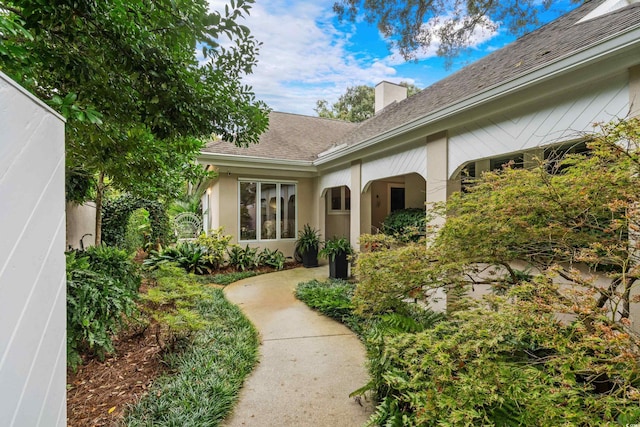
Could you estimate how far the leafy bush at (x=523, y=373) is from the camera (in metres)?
1.61

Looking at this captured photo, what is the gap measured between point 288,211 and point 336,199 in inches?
89.8

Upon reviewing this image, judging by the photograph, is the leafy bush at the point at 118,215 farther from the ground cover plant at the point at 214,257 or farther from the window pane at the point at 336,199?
the window pane at the point at 336,199

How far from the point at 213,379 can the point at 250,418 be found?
61 cm

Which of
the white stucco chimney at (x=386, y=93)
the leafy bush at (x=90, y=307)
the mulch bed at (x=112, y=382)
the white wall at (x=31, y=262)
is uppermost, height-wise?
the white stucco chimney at (x=386, y=93)

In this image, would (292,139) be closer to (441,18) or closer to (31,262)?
(441,18)

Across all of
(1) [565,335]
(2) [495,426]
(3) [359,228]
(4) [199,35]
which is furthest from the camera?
(3) [359,228]

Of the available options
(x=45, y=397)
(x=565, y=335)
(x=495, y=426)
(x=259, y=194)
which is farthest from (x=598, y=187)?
→ (x=259, y=194)

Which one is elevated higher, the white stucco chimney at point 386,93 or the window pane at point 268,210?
the white stucco chimney at point 386,93

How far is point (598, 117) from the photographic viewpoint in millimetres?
3197

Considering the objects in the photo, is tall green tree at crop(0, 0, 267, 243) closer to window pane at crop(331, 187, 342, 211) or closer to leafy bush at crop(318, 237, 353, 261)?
leafy bush at crop(318, 237, 353, 261)

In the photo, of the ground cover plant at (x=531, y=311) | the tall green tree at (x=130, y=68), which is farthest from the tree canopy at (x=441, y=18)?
the ground cover plant at (x=531, y=311)

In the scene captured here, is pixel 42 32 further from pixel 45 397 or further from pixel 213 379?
pixel 213 379

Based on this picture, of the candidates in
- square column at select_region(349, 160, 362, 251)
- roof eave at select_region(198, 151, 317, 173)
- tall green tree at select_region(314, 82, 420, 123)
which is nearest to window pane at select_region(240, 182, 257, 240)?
roof eave at select_region(198, 151, 317, 173)

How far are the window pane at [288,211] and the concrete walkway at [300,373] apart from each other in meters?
4.39
